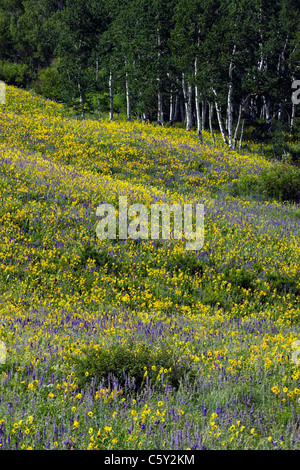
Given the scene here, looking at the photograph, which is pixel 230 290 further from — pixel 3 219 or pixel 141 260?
pixel 3 219

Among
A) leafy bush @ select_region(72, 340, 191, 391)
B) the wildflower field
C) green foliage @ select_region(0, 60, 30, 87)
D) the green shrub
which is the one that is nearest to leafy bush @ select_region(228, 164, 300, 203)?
the green shrub

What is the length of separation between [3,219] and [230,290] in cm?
545

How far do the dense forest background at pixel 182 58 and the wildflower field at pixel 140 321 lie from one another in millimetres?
17691

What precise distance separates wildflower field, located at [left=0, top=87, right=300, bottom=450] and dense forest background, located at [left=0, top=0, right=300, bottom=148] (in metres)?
17.7

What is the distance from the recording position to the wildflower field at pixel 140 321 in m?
2.59

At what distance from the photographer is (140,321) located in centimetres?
517

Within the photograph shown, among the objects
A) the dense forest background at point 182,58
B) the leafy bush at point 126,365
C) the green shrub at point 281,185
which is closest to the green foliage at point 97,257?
the leafy bush at point 126,365

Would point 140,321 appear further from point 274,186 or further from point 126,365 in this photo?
point 274,186

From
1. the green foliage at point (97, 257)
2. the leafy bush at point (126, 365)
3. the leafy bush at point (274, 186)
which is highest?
the leafy bush at point (274, 186)

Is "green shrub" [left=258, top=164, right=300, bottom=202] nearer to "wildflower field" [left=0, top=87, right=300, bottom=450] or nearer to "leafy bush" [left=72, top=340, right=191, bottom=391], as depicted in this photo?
"wildflower field" [left=0, top=87, right=300, bottom=450]

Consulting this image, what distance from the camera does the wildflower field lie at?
8.49 feet

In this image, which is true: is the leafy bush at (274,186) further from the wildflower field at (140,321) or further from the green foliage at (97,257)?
the green foliage at (97,257)

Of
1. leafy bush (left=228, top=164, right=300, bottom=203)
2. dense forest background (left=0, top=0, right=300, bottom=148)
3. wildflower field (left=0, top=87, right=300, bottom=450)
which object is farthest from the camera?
dense forest background (left=0, top=0, right=300, bottom=148)
